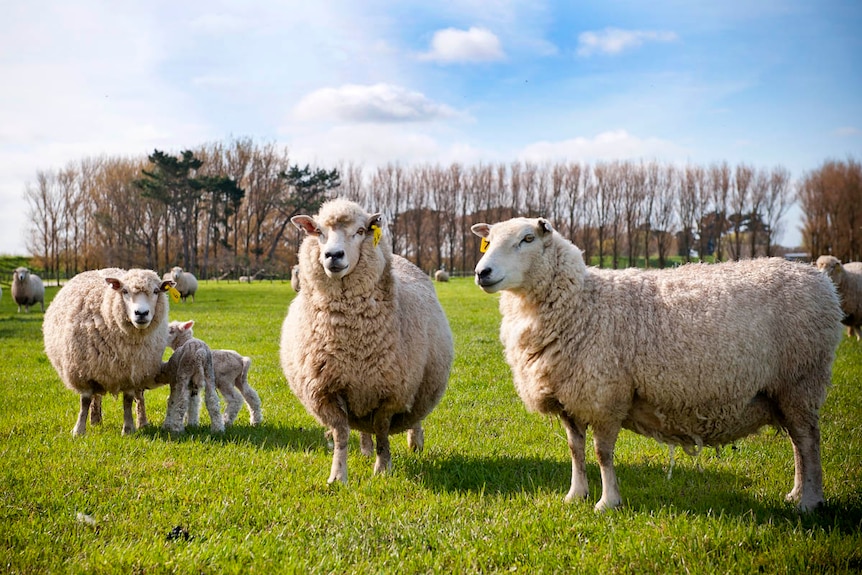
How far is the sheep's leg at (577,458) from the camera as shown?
4484mm

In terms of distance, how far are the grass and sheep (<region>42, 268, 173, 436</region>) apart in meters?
0.51

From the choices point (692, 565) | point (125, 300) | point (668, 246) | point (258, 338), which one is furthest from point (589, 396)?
point (668, 246)

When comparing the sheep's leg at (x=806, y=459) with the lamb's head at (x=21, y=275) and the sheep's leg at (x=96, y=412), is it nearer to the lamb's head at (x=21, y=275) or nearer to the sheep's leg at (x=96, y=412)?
the sheep's leg at (x=96, y=412)

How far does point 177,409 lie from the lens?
6516 millimetres

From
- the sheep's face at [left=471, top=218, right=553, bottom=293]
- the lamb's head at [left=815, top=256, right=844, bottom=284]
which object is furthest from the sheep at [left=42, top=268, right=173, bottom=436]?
the lamb's head at [left=815, top=256, right=844, bottom=284]

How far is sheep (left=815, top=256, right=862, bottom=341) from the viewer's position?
14.3 metres

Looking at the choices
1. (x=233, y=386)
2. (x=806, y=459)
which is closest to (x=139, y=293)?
(x=233, y=386)

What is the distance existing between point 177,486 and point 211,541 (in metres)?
1.14

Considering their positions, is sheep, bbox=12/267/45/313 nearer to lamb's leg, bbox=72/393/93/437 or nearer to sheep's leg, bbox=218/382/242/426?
lamb's leg, bbox=72/393/93/437

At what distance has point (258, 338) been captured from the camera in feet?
47.3

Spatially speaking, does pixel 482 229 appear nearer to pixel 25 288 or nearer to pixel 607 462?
pixel 607 462

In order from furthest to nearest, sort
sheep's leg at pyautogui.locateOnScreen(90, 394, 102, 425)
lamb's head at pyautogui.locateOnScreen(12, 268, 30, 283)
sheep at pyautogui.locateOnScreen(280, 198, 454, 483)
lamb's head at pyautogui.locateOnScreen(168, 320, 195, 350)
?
lamb's head at pyautogui.locateOnScreen(12, 268, 30, 283) < lamb's head at pyautogui.locateOnScreen(168, 320, 195, 350) < sheep's leg at pyautogui.locateOnScreen(90, 394, 102, 425) < sheep at pyautogui.locateOnScreen(280, 198, 454, 483)

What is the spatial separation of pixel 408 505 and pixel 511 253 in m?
1.99

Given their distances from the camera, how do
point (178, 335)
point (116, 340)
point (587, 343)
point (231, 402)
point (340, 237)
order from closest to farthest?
point (587, 343) < point (340, 237) < point (116, 340) < point (231, 402) < point (178, 335)
